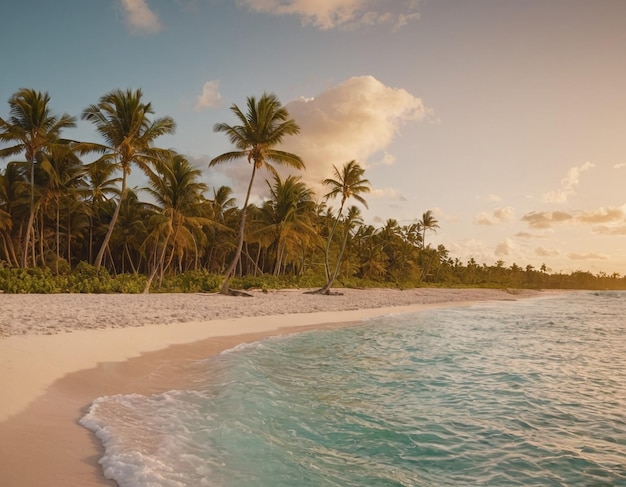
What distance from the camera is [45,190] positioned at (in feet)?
86.4

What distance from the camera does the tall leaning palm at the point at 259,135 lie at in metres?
24.0

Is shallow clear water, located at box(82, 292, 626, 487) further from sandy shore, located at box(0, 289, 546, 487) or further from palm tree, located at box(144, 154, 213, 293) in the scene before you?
palm tree, located at box(144, 154, 213, 293)

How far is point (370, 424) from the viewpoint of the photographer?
561 cm

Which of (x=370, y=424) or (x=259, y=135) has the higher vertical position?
(x=259, y=135)

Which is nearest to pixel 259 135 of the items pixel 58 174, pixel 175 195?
pixel 175 195

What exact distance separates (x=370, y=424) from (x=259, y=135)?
815 inches

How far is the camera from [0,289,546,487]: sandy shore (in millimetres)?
3697

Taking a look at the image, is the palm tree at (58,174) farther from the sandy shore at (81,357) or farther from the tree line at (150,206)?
the sandy shore at (81,357)

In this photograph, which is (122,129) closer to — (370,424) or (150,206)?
(150,206)

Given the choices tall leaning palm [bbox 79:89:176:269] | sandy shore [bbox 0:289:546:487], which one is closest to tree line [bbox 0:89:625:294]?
tall leaning palm [bbox 79:89:176:269]

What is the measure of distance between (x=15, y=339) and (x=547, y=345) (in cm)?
1508

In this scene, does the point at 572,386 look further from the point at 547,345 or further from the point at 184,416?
the point at 184,416

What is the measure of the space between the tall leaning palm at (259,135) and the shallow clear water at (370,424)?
52.4 ft

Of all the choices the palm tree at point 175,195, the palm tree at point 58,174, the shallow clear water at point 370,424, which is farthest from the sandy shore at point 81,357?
the palm tree at point 58,174
